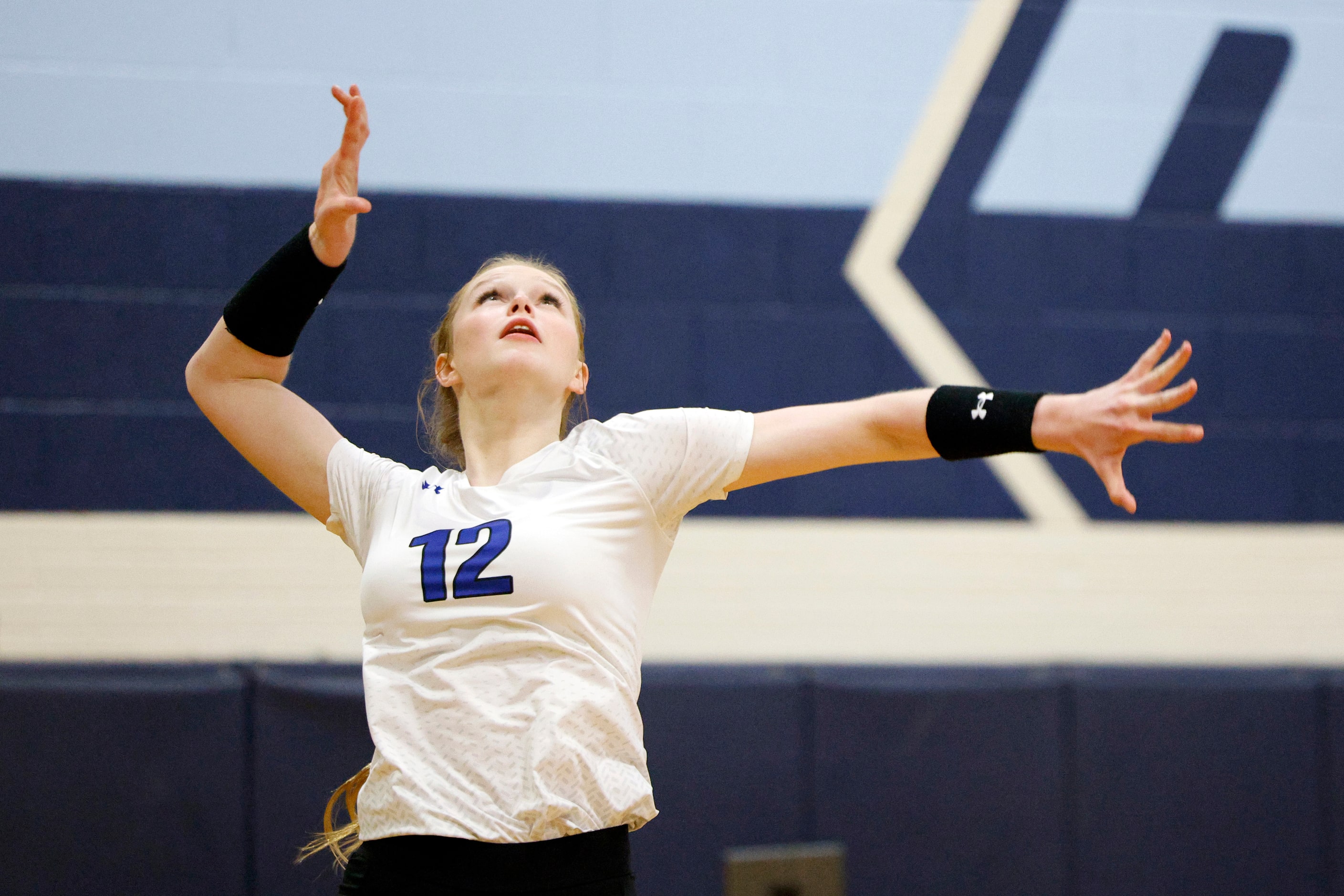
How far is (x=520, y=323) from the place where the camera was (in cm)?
150

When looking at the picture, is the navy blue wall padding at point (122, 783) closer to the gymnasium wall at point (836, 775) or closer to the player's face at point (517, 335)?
the gymnasium wall at point (836, 775)

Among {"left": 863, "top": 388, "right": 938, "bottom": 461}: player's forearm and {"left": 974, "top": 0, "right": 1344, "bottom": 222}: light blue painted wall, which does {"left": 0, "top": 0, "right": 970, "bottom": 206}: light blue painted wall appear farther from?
{"left": 863, "top": 388, "right": 938, "bottom": 461}: player's forearm

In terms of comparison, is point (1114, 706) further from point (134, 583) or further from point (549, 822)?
point (134, 583)

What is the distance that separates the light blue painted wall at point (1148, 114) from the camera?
2889mm

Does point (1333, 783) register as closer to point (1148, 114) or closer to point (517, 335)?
point (1148, 114)

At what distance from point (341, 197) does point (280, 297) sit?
0.54ft

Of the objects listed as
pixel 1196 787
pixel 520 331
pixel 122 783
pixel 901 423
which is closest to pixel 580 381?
pixel 520 331

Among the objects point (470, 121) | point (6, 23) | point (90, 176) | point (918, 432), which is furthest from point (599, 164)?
point (918, 432)

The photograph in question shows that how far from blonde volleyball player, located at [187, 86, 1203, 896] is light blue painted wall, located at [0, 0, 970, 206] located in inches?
52.5

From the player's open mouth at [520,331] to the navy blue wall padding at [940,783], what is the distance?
4.52 ft

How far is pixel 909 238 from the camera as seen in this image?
283 cm

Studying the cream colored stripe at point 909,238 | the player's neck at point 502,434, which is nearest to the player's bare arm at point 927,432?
the player's neck at point 502,434

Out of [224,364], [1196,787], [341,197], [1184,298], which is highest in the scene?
[1184,298]

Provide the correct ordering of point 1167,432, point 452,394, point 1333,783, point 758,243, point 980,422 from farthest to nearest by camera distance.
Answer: point 758,243, point 1333,783, point 452,394, point 980,422, point 1167,432
